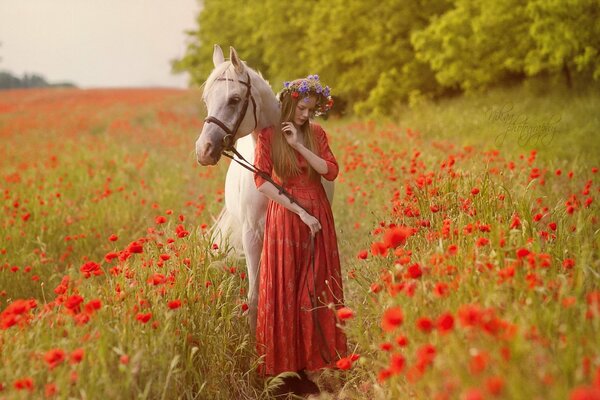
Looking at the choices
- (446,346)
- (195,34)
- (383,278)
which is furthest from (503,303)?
(195,34)

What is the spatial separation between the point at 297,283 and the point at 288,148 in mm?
1012

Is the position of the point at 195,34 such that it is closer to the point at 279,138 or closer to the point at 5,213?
the point at 5,213

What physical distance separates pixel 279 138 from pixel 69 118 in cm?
2092

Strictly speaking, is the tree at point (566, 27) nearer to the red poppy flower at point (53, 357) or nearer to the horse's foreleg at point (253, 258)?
the horse's foreleg at point (253, 258)

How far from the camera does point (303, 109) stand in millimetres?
3799

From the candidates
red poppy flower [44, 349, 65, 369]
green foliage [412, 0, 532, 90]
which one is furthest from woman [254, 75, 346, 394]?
green foliage [412, 0, 532, 90]

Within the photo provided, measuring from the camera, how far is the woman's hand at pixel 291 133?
372 centimetres

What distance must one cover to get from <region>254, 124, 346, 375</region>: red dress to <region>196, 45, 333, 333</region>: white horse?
Answer: 269mm

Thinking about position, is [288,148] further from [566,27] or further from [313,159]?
[566,27]

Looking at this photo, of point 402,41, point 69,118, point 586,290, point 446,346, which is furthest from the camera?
point 69,118

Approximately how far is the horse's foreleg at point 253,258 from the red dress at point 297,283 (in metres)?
0.32

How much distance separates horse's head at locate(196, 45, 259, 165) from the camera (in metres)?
Answer: 3.75

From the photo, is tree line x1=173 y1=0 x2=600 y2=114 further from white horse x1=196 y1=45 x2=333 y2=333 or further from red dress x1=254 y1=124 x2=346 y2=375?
red dress x1=254 y1=124 x2=346 y2=375

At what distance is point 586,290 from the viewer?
269 cm
